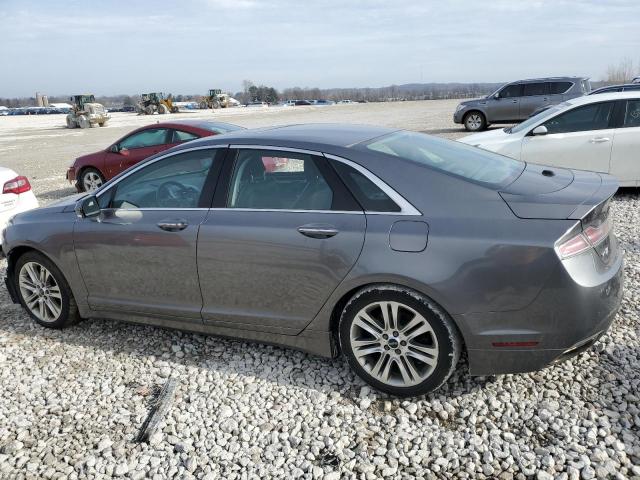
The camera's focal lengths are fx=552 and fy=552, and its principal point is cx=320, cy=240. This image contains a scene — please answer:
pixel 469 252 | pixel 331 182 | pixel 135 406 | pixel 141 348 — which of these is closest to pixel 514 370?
pixel 469 252

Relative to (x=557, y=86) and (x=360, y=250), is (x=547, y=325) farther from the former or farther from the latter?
(x=557, y=86)

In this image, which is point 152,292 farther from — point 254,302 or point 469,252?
point 469,252

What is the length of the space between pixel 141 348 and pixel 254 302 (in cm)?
122

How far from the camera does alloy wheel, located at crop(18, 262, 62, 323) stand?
4566 millimetres

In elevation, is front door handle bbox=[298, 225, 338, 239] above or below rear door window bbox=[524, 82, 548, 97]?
below

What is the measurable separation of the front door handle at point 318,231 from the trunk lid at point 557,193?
0.99 metres

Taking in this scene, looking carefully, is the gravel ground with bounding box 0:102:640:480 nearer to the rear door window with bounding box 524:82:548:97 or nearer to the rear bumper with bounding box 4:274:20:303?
the rear bumper with bounding box 4:274:20:303

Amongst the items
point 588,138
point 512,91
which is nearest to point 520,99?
point 512,91

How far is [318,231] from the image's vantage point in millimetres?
3316

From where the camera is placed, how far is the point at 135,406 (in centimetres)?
349

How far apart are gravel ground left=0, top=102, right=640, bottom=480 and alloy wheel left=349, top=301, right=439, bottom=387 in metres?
0.18

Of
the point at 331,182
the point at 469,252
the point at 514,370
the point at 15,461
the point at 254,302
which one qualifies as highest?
the point at 331,182

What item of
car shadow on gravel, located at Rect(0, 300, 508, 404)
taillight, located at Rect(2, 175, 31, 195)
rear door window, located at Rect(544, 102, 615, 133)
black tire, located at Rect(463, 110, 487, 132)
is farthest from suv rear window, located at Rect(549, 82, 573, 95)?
car shadow on gravel, located at Rect(0, 300, 508, 404)

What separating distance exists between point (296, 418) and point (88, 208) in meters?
2.25
